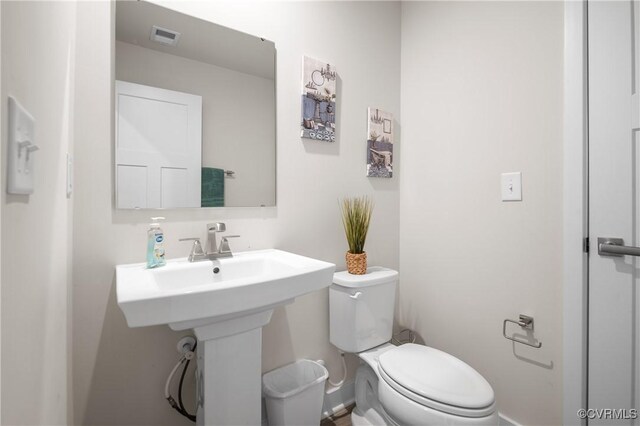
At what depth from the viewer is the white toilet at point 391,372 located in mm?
978

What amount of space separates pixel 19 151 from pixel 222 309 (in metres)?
0.54

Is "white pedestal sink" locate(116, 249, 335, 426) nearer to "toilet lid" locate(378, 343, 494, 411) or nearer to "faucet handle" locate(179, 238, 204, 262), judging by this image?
"faucet handle" locate(179, 238, 204, 262)

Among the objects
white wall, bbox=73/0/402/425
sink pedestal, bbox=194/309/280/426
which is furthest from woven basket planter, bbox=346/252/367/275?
sink pedestal, bbox=194/309/280/426

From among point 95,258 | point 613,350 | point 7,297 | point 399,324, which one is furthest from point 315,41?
point 613,350

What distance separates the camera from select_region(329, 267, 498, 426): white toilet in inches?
38.5

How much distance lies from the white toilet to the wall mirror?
64 cm

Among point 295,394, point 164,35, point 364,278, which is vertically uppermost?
point 164,35

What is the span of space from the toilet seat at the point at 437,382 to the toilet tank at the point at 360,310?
0.15 metres

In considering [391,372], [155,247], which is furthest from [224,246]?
[391,372]

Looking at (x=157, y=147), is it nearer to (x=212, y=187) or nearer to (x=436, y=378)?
(x=212, y=187)

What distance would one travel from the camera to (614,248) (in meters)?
1.06

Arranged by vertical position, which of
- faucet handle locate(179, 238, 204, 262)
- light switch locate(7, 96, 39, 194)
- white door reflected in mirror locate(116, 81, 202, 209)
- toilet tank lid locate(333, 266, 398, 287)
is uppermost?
white door reflected in mirror locate(116, 81, 202, 209)

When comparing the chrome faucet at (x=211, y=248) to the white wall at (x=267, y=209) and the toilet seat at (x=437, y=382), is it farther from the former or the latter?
the toilet seat at (x=437, y=382)

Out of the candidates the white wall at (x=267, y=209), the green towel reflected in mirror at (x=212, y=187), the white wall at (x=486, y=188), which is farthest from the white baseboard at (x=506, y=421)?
the green towel reflected in mirror at (x=212, y=187)
